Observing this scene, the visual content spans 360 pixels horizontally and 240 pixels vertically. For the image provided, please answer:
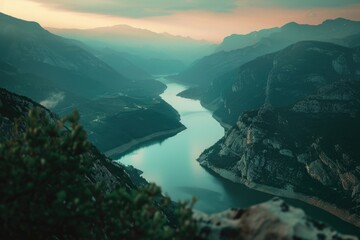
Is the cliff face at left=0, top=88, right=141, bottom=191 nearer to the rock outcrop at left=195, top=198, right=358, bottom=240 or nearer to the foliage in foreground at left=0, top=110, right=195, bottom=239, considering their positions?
the foliage in foreground at left=0, top=110, right=195, bottom=239

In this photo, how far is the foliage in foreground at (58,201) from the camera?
96.8 feet

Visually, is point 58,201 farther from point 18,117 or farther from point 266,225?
point 18,117

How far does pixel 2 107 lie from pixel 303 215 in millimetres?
113993

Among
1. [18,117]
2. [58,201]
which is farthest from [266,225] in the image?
[18,117]

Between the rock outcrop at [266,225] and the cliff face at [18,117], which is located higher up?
the rock outcrop at [266,225]

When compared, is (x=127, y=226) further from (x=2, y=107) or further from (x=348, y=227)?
(x=348, y=227)

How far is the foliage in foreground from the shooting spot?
2950 cm

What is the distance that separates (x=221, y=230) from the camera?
2948 centimetres

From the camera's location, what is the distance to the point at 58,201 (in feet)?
97.8

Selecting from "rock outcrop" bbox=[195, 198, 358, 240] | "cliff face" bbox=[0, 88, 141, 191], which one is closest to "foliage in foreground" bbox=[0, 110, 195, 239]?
"rock outcrop" bbox=[195, 198, 358, 240]

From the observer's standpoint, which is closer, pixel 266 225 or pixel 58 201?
pixel 266 225

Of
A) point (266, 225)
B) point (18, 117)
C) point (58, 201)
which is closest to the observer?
point (266, 225)

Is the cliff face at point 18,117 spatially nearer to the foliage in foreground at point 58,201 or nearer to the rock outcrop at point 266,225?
the foliage in foreground at point 58,201

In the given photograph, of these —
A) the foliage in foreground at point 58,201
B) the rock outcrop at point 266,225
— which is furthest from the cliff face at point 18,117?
the rock outcrop at point 266,225
